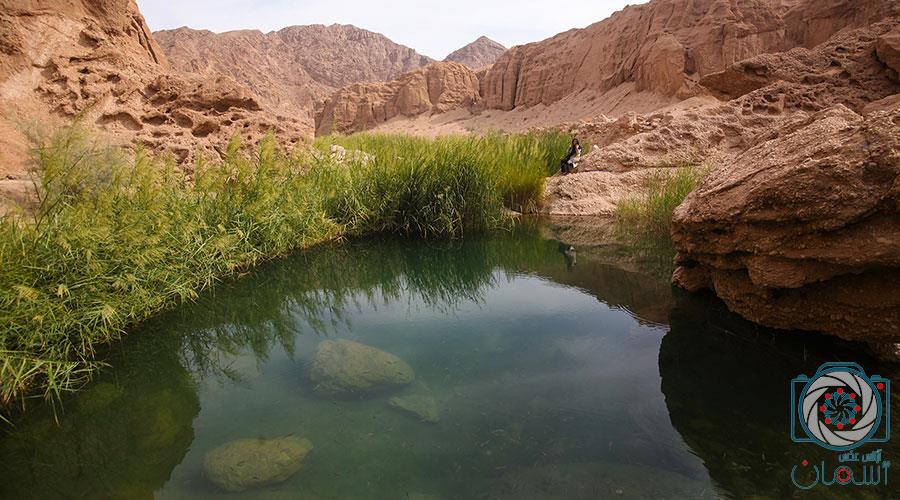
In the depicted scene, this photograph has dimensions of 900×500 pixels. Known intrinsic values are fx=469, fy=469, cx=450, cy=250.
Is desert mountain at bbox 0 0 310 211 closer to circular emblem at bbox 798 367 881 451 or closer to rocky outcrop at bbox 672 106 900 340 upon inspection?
rocky outcrop at bbox 672 106 900 340

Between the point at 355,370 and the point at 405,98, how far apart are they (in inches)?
1594

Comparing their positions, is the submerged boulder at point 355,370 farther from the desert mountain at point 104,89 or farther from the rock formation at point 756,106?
the rock formation at point 756,106

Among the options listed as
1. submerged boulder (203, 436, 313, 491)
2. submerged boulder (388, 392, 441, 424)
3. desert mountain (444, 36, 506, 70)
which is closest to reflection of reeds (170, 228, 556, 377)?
submerged boulder (203, 436, 313, 491)

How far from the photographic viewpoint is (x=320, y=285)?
426cm

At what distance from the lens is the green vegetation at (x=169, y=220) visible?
245 centimetres

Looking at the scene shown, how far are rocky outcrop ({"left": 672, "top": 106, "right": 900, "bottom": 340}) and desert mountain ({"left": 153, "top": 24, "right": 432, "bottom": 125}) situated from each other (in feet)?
140

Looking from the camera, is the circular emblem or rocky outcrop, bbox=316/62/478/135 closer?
the circular emblem

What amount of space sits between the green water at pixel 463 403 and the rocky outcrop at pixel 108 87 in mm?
3699

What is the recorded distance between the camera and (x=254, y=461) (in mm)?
1893

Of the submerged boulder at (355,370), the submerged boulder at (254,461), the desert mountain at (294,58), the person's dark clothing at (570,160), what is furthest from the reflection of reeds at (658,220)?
the desert mountain at (294,58)

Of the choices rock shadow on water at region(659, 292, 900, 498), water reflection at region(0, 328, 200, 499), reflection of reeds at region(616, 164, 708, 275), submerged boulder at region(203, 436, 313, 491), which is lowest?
water reflection at region(0, 328, 200, 499)

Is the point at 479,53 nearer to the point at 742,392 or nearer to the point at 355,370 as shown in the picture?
the point at 355,370

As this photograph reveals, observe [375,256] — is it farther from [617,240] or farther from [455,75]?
[455,75]

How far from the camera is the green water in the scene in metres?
1.79
